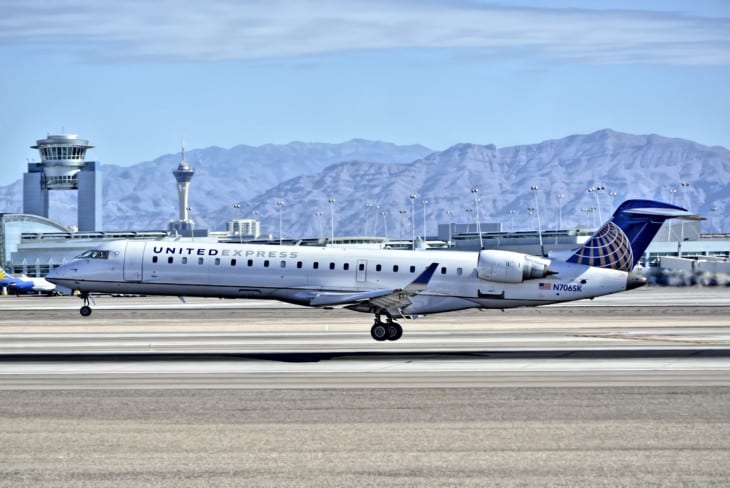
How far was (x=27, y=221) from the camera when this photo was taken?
163 metres

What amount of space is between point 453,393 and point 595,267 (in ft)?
61.5

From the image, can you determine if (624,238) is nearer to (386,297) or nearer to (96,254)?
(386,297)

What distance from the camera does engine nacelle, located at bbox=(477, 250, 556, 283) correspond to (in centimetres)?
4159

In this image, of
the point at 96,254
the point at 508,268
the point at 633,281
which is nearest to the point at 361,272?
the point at 508,268

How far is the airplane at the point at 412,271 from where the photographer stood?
137 ft

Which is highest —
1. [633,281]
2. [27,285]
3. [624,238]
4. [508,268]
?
[624,238]

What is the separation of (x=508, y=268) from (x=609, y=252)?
173 inches

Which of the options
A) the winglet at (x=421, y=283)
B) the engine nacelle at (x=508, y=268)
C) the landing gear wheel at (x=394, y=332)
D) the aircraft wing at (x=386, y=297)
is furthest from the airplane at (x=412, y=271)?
the winglet at (x=421, y=283)

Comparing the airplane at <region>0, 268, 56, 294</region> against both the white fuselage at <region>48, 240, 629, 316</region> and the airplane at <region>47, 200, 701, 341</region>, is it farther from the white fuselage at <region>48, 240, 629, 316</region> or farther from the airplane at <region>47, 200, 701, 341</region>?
the white fuselage at <region>48, 240, 629, 316</region>

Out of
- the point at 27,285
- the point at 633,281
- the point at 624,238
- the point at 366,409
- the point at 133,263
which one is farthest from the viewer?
the point at 27,285

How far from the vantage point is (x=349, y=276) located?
1657 inches

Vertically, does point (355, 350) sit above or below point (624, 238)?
below

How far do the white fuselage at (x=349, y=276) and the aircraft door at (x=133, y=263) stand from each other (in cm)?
9

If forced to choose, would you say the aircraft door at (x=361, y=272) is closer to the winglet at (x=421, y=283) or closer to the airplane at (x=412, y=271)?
the airplane at (x=412, y=271)
